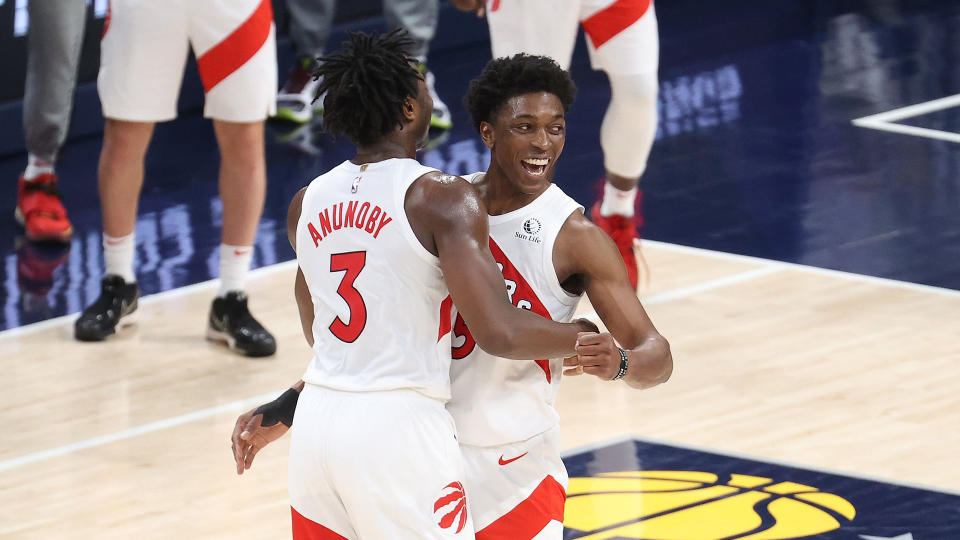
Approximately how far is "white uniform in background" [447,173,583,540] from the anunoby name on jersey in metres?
0.29

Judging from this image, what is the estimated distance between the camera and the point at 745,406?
5406 millimetres

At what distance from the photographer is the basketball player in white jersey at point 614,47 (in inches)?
243

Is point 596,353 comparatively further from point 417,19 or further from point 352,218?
point 417,19

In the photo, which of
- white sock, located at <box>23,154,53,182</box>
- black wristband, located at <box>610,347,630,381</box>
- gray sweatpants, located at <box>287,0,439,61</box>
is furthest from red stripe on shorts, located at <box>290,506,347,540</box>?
gray sweatpants, located at <box>287,0,439,61</box>

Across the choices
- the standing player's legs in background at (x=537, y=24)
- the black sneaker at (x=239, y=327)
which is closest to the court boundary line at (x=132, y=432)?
the black sneaker at (x=239, y=327)

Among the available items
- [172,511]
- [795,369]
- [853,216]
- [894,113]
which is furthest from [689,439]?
[894,113]

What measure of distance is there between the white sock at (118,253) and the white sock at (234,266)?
378mm

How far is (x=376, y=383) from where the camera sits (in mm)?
3135

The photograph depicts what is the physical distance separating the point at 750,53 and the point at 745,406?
529cm

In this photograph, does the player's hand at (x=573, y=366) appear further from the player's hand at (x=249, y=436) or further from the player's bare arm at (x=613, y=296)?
the player's hand at (x=249, y=436)

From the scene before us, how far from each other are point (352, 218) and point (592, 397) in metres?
2.55

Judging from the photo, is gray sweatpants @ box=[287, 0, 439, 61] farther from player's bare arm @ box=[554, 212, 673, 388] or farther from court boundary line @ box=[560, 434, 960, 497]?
player's bare arm @ box=[554, 212, 673, 388]

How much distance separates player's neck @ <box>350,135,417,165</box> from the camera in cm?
324

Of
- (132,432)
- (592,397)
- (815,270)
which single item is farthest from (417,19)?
(132,432)
